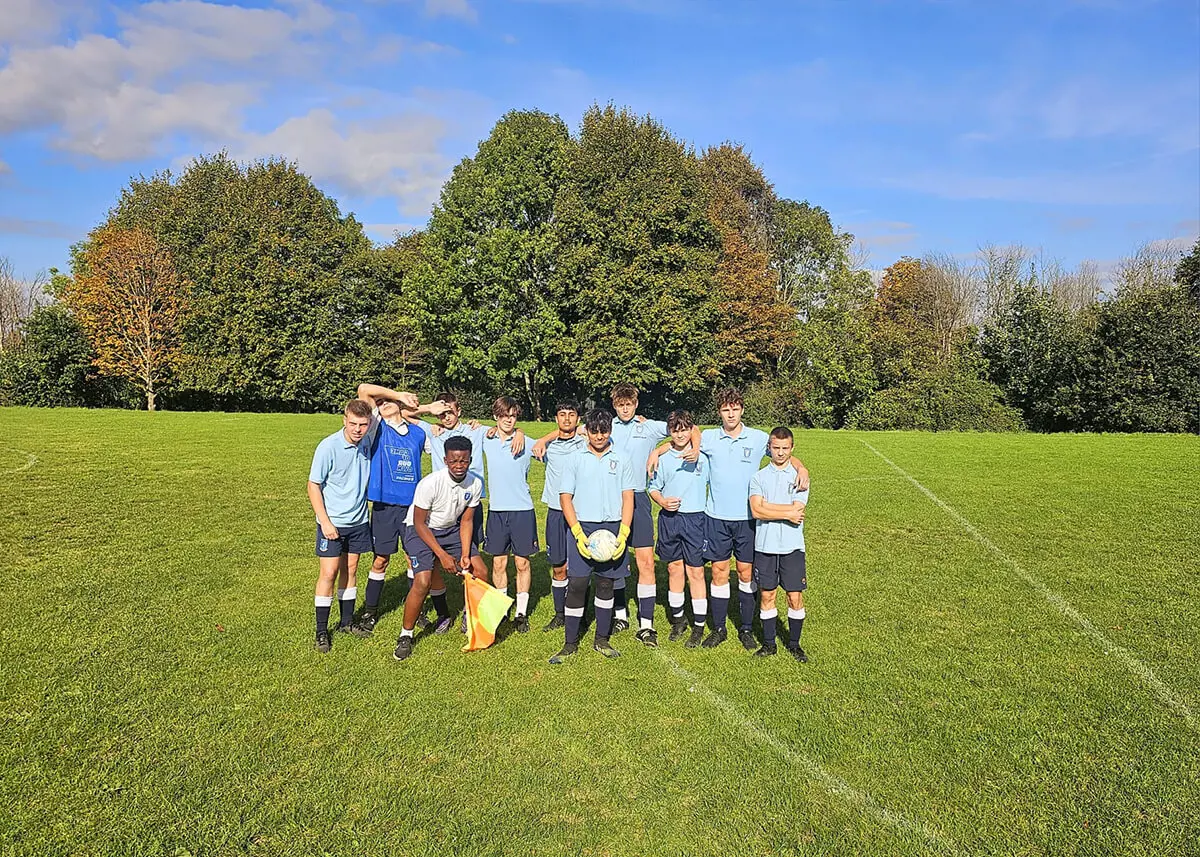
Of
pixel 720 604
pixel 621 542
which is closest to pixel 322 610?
pixel 621 542

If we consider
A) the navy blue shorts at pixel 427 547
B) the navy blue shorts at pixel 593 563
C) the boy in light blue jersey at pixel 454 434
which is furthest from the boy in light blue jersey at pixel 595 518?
the navy blue shorts at pixel 427 547

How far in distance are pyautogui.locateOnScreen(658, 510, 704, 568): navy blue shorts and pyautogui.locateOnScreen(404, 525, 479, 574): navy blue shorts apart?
65.7 inches

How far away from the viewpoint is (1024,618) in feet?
24.0

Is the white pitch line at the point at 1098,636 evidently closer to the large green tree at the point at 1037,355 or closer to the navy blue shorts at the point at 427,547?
the navy blue shorts at the point at 427,547

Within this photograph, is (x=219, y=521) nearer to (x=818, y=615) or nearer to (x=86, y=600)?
(x=86, y=600)

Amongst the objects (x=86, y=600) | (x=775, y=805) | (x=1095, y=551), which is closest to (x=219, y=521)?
(x=86, y=600)

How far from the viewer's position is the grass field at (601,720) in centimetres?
391

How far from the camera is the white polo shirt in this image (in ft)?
19.7

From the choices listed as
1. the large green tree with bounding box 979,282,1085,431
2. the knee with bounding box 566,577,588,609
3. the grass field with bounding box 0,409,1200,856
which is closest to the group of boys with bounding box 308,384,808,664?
the knee with bounding box 566,577,588,609

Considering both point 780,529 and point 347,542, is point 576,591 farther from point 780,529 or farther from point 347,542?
point 347,542

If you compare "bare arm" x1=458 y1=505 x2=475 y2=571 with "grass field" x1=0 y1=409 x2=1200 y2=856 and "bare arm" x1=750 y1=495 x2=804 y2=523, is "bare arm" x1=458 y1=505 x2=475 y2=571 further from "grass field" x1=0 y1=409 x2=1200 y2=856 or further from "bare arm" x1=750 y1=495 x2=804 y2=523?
"bare arm" x1=750 y1=495 x2=804 y2=523

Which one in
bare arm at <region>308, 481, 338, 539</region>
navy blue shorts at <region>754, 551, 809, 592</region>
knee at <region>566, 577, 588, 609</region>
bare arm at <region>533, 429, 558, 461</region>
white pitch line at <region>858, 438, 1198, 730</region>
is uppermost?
bare arm at <region>533, 429, 558, 461</region>

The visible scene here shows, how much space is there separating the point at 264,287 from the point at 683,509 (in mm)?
32033

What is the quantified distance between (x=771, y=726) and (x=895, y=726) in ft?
2.77
